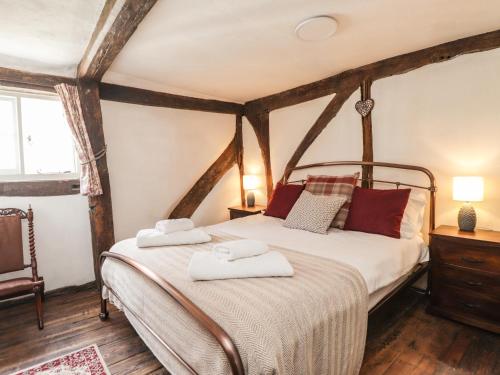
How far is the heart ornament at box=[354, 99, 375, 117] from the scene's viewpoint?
2.95 metres

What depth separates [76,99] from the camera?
275 centimetres

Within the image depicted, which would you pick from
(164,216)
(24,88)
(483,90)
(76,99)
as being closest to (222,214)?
(164,216)

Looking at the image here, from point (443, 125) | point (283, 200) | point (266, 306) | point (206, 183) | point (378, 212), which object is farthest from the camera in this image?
point (206, 183)

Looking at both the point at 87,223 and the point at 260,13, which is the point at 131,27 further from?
the point at 87,223

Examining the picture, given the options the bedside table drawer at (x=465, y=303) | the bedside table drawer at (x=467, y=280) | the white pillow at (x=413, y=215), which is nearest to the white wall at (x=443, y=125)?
the white pillow at (x=413, y=215)

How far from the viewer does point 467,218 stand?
226 cm

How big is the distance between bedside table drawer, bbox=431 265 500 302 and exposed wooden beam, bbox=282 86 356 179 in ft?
6.12

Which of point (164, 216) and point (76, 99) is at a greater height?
point (76, 99)

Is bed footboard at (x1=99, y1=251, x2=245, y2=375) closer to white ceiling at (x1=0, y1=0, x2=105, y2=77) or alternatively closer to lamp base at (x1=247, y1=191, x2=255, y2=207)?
white ceiling at (x1=0, y1=0, x2=105, y2=77)

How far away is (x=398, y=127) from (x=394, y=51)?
69 centimetres

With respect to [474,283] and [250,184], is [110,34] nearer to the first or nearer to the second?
[250,184]

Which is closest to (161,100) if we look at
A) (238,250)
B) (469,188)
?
(238,250)

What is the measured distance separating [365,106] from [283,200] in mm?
1297

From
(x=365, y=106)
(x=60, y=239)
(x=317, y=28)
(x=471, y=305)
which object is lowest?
(x=471, y=305)
